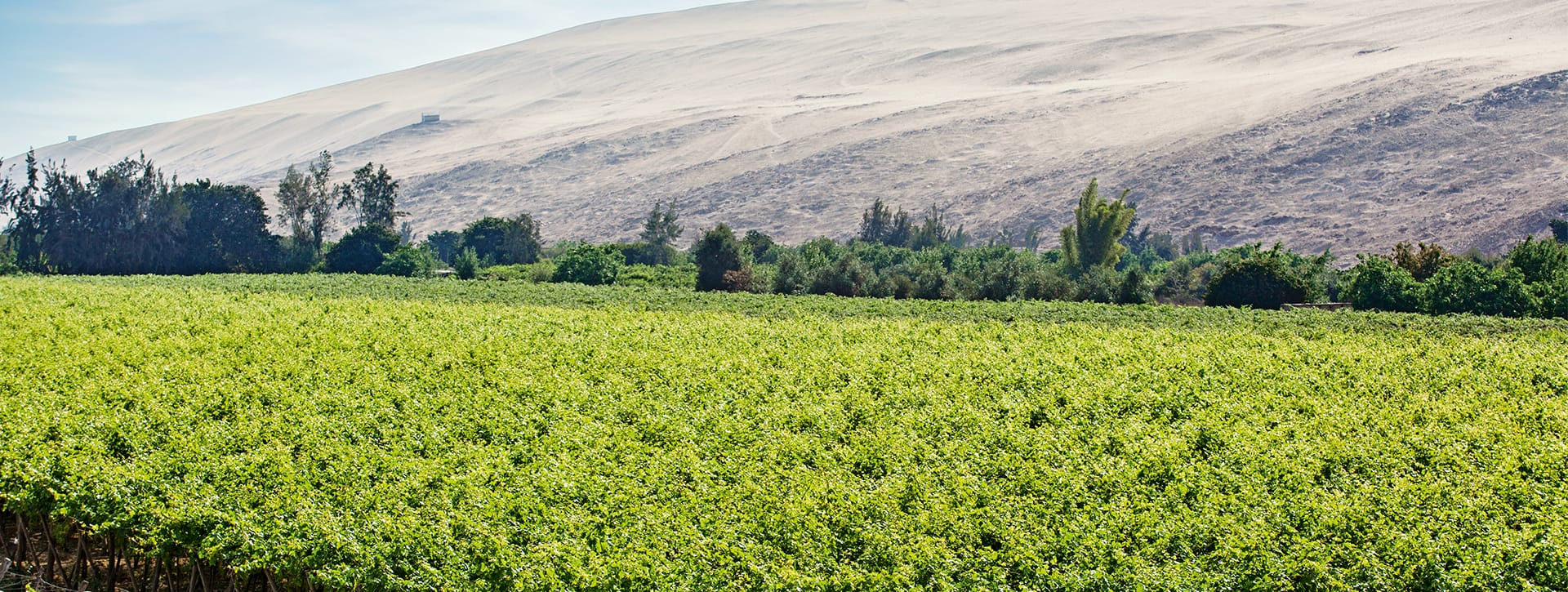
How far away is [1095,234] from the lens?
224 feet

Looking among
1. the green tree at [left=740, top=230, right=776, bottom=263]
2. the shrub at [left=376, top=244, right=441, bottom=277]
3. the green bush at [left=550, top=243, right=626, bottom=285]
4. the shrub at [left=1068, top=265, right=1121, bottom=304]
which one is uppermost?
the shrub at [left=376, top=244, right=441, bottom=277]

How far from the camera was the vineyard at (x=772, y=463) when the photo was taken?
12.5 m

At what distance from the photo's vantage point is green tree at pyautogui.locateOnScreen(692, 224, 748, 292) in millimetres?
60375

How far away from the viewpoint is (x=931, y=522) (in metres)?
13.5

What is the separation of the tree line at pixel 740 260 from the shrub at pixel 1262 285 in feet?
0.17

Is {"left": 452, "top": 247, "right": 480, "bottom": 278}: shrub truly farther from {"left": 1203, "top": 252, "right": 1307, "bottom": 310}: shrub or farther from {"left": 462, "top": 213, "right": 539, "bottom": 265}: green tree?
{"left": 1203, "top": 252, "right": 1307, "bottom": 310}: shrub

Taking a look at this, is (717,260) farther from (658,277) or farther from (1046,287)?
(1046,287)

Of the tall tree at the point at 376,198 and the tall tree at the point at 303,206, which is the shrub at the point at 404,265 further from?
the tall tree at the point at 303,206

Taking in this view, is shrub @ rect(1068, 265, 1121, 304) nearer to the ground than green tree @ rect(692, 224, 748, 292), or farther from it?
nearer to the ground

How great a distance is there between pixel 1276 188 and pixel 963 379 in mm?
124358

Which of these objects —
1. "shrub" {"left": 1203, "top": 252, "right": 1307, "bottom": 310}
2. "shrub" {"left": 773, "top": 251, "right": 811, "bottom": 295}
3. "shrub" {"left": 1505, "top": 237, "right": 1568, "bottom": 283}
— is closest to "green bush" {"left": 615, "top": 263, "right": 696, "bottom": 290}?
"shrub" {"left": 773, "top": 251, "right": 811, "bottom": 295}

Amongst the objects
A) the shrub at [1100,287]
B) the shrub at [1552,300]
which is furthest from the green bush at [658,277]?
the shrub at [1552,300]

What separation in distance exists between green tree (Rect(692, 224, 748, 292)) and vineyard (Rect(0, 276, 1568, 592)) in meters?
31.2

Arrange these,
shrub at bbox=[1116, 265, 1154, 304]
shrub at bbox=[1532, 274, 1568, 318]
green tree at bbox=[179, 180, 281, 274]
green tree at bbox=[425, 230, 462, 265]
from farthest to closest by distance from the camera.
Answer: green tree at bbox=[425, 230, 462, 265] → green tree at bbox=[179, 180, 281, 274] → shrub at bbox=[1116, 265, 1154, 304] → shrub at bbox=[1532, 274, 1568, 318]
